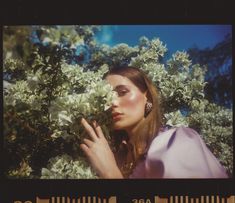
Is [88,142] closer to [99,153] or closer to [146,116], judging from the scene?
[99,153]

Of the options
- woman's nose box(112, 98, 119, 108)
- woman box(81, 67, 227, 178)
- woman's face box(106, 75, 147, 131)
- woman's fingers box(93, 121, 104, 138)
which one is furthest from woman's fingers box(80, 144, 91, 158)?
woman's nose box(112, 98, 119, 108)

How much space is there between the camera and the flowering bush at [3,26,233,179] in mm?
3518

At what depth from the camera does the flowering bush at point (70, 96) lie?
352 centimetres

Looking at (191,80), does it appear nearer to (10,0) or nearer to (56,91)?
(56,91)

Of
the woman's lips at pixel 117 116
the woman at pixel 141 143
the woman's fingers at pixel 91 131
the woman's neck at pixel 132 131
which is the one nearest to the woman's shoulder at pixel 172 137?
the woman at pixel 141 143

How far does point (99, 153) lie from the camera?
3539 millimetres

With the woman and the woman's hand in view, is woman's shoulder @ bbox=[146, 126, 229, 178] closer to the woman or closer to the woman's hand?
the woman

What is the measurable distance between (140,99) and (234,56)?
2.58ft

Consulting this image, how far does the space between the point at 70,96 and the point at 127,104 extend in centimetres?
43

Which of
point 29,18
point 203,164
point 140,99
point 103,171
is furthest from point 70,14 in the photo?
point 203,164

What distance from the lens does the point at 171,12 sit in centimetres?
357

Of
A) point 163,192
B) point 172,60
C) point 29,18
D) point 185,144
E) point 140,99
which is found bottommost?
point 163,192

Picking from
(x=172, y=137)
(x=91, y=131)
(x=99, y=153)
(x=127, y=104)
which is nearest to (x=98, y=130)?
(x=91, y=131)

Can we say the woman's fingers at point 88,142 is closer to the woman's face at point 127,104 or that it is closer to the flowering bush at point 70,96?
the flowering bush at point 70,96
